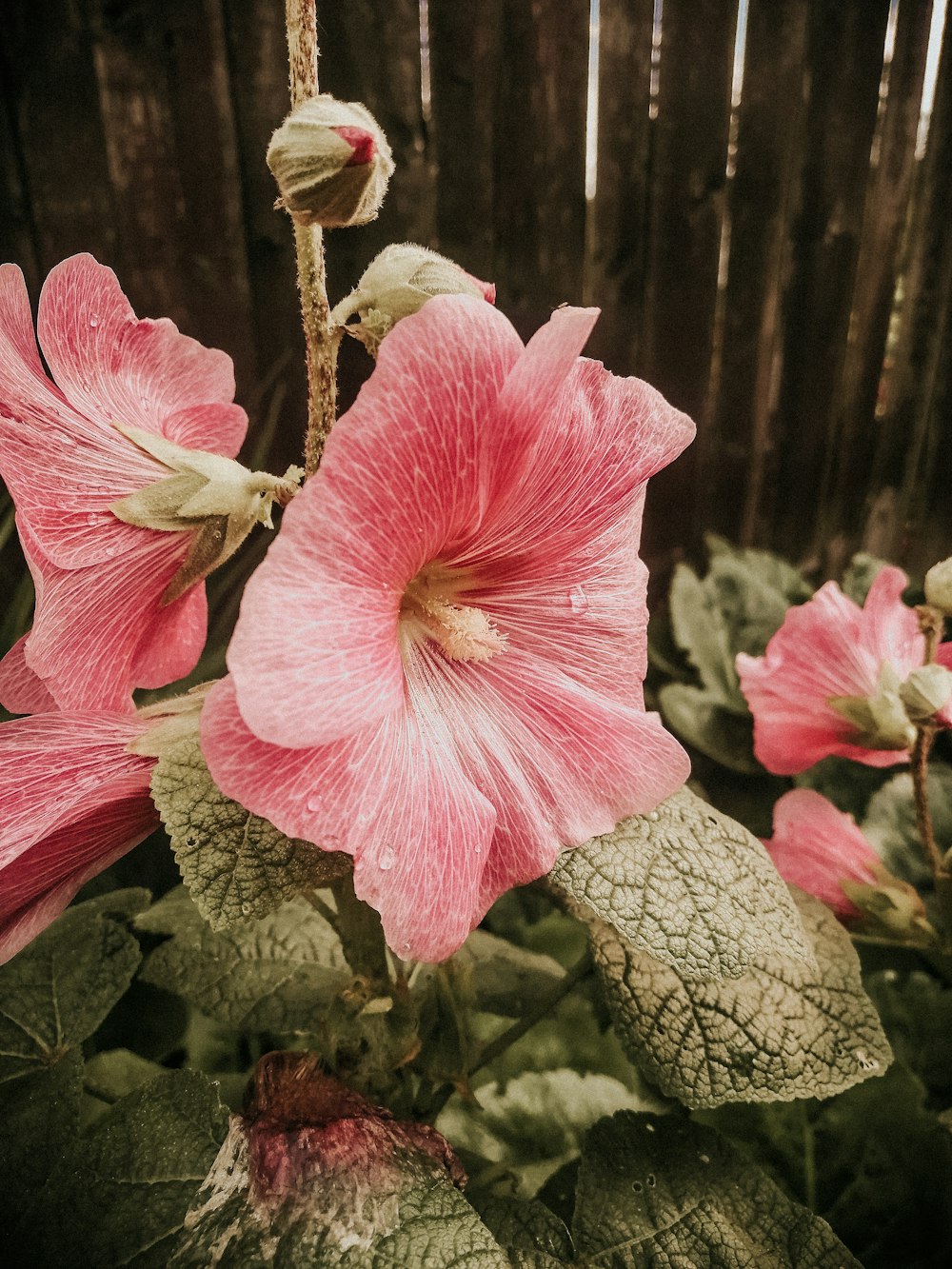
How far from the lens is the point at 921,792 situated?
0.62 m

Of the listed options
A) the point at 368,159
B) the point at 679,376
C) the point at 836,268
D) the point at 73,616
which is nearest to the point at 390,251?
the point at 368,159

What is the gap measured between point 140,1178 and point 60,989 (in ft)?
0.54

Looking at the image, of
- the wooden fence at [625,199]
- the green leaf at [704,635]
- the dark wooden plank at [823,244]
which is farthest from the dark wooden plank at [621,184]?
the green leaf at [704,635]

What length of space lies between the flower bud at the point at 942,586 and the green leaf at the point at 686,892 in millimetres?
232

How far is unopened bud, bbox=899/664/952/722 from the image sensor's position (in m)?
0.56

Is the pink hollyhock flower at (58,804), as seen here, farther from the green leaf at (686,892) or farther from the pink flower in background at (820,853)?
the pink flower in background at (820,853)

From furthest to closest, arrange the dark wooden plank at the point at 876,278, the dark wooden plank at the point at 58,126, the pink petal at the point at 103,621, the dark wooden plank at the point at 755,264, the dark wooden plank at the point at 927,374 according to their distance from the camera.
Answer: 1. the dark wooden plank at the point at 927,374
2. the dark wooden plank at the point at 876,278
3. the dark wooden plank at the point at 755,264
4. the dark wooden plank at the point at 58,126
5. the pink petal at the point at 103,621

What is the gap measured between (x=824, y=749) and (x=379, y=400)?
1.69 ft

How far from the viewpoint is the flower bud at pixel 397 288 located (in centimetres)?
37

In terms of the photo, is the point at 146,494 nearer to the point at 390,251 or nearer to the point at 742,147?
the point at 390,251

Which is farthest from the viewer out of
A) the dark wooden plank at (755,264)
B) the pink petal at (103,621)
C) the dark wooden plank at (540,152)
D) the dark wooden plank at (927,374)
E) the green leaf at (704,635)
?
the dark wooden plank at (927,374)

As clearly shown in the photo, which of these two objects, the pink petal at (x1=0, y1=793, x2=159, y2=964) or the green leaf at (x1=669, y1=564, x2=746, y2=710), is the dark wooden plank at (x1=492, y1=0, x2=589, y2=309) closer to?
the green leaf at (x1=669, y1=564, x2=746, y2=710)

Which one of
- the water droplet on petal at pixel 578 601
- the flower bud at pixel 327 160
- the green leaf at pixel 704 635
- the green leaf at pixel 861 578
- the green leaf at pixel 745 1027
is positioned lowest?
the green leaf at pixel 704 635

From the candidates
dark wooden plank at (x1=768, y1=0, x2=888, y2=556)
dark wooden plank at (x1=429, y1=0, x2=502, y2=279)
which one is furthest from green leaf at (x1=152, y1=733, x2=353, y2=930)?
dark wooden plank at (x1=768, y1=0, x2=888, y2=556)
